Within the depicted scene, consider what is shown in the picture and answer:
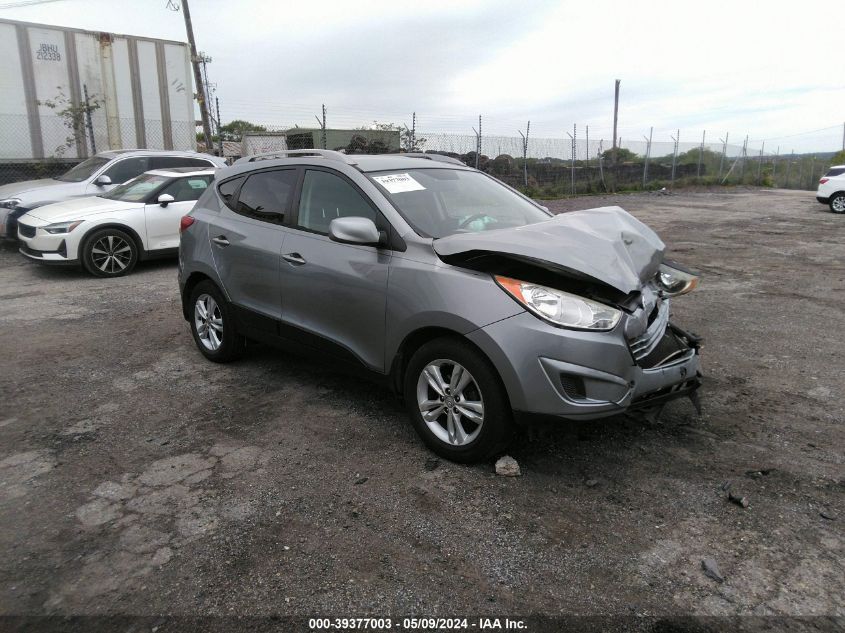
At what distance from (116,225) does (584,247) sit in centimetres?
808

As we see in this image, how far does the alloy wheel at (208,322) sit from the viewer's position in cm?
529

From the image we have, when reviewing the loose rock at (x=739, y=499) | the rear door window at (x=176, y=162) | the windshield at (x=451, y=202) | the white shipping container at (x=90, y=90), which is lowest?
the loose rock at (x=739, y=499)

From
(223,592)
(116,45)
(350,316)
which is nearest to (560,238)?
(350,316)

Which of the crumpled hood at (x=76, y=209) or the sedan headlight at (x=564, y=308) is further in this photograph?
the crumpled hood at (x=76, y=209)

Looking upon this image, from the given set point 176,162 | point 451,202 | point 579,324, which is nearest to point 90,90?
point 176,162

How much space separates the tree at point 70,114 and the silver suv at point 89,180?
10.9 feet

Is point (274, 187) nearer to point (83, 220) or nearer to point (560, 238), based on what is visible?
point (560, 238)

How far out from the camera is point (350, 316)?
4020mm

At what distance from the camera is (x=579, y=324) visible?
10.4 feet

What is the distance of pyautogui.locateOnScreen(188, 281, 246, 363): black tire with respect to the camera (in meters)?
5.10

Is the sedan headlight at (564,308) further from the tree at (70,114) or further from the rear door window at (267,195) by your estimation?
the tree at (70,114)

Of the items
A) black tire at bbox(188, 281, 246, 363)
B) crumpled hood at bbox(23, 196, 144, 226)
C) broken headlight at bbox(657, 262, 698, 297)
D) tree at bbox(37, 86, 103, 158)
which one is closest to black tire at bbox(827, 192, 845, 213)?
broken headlight at bbox(657, 262, 698, 297)

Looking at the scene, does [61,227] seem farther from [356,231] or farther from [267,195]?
[356,231]

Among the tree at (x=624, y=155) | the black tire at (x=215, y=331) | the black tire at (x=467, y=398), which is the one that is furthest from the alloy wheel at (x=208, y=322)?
the tree at (x=624, y=155)
